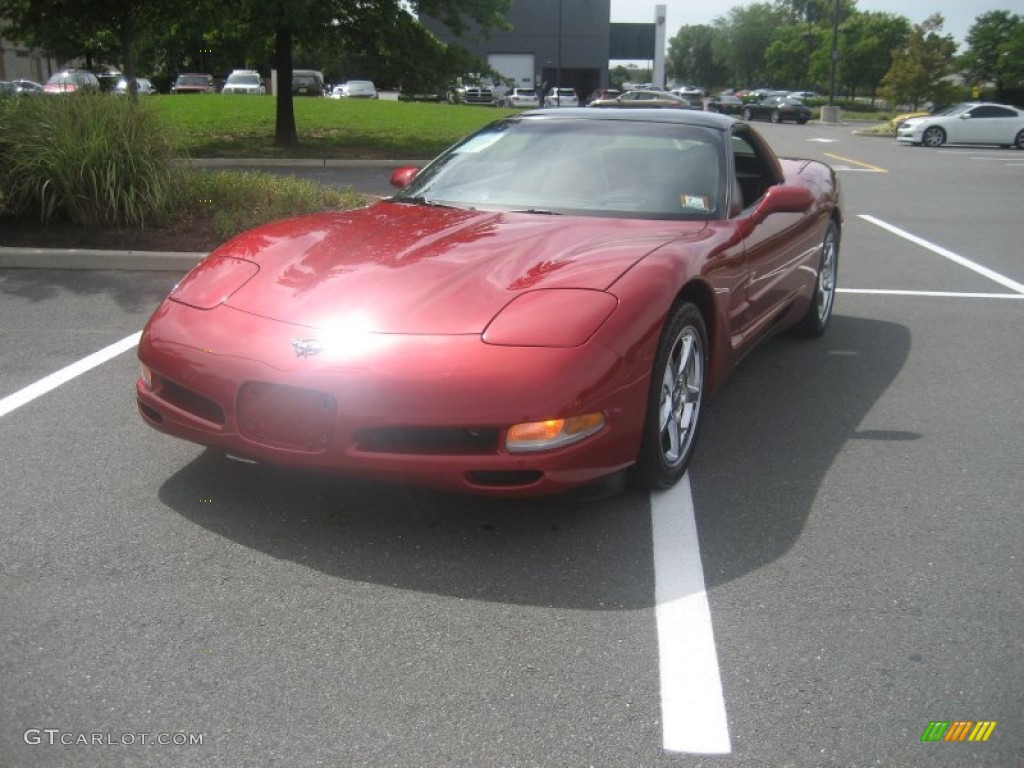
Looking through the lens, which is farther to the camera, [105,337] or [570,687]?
[105,337]

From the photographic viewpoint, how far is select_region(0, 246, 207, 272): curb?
8.02 m

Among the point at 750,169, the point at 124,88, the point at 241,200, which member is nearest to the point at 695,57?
the point at 124,88

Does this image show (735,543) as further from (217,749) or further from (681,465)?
(217,749)

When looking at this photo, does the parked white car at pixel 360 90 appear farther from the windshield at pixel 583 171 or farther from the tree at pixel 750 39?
the tree at pixel 750 39

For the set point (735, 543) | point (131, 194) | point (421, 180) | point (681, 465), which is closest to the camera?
point (735, 543)

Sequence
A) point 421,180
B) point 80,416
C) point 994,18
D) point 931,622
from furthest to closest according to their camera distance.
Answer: point 994,18 < point 421,180 < point 80,416 < point 931,622

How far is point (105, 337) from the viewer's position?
6160 mm

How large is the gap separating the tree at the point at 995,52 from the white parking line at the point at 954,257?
49238 millimetres

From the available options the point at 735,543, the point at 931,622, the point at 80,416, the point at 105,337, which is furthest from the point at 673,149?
the point at 105,337

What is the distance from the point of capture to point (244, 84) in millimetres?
43344

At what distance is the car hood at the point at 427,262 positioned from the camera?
350 centimetres

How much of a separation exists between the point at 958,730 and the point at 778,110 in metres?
49.4

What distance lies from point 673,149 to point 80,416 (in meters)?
3.02

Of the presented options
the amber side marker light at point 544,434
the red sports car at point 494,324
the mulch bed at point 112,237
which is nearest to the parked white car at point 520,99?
the mulch bed at point 112,237
